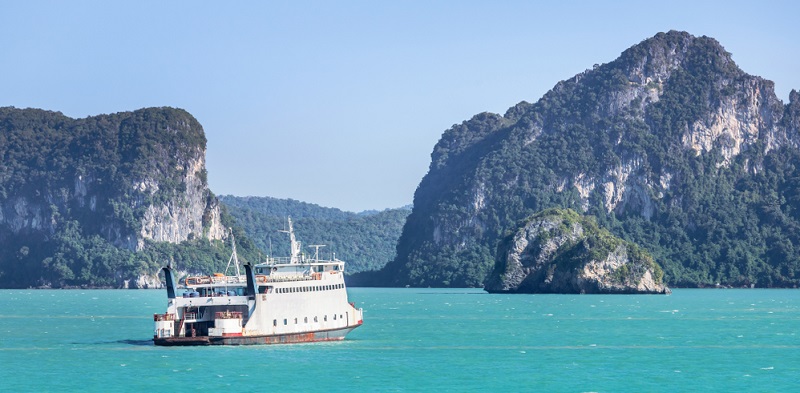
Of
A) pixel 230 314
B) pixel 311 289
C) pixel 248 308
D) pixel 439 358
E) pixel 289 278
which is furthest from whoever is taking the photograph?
pixel 311 289

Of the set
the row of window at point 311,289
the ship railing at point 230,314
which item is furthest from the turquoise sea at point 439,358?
the row of window at point 311,289

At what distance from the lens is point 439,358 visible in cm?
8231

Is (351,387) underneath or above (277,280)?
underneath

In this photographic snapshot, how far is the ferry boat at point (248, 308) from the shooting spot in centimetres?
8281

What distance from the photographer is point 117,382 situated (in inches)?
2714

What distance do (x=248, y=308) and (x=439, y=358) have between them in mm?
12369

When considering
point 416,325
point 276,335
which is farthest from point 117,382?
point 416,325

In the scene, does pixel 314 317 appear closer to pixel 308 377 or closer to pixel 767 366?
pixel 308 377

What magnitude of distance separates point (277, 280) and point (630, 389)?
26676mm

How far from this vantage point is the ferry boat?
82812mm

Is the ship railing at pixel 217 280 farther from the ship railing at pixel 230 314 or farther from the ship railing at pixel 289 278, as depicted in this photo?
the ship railing at pixel 230 314

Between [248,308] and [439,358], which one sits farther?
[248,308]

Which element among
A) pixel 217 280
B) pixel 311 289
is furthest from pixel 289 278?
pixel 217 280

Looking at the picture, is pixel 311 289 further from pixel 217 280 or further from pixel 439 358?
pixel 439 358
